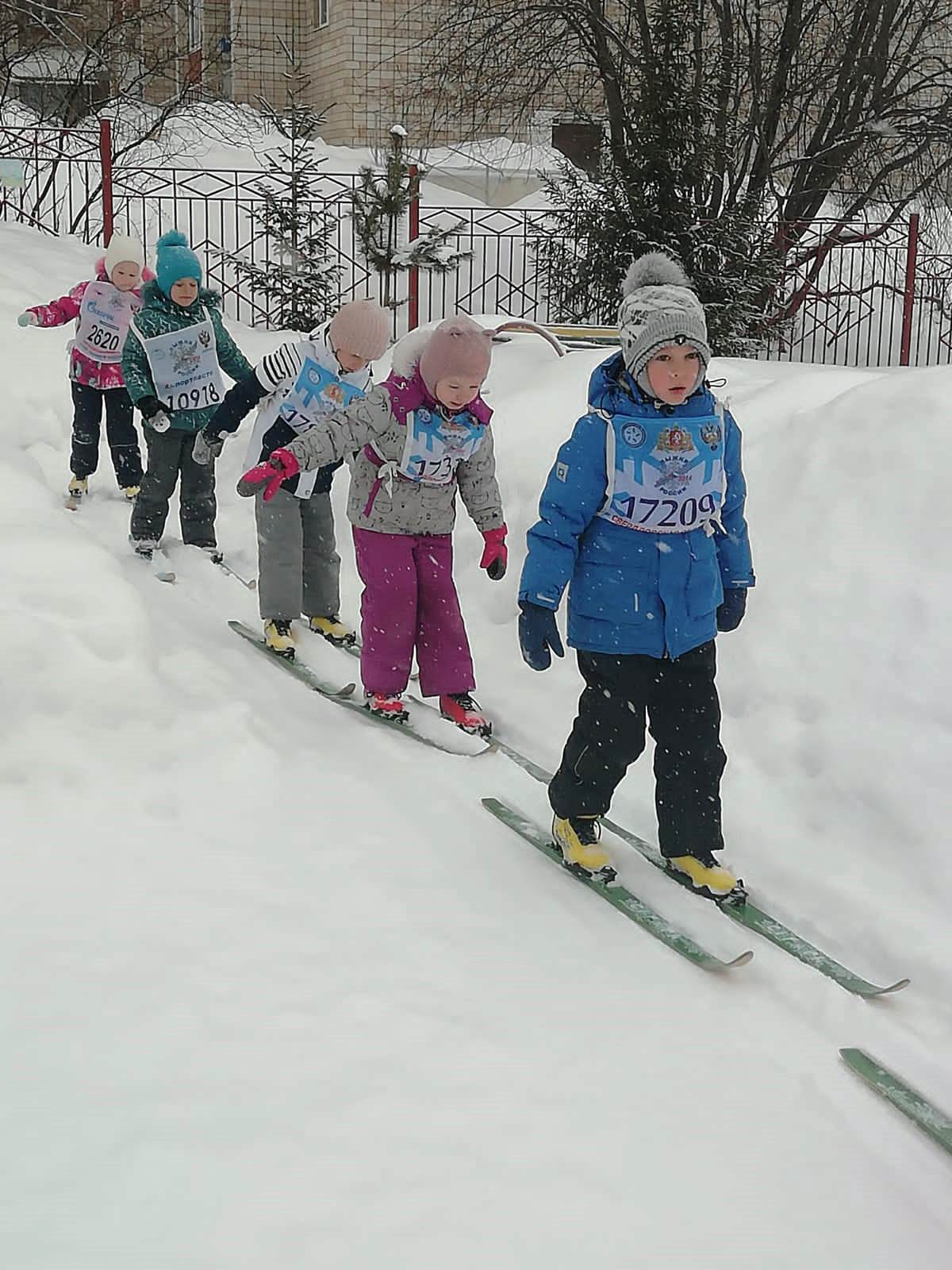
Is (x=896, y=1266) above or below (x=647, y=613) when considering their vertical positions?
below

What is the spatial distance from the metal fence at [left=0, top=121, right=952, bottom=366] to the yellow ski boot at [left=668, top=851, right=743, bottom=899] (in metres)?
9.16

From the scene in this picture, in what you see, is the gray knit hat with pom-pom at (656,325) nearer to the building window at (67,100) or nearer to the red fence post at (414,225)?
the red fence post at (414,225)

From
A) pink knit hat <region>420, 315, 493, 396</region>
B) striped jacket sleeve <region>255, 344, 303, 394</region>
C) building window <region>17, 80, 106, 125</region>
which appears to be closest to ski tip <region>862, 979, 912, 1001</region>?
pink knit hat <region>420, 315, 493, 396</region>

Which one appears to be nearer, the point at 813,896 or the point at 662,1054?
the point at 662,1054

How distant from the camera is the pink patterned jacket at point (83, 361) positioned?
708 centimetres

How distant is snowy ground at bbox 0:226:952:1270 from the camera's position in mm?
2004

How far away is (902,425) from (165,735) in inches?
114

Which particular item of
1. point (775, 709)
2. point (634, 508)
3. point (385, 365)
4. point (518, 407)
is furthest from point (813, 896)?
point (385, 365)

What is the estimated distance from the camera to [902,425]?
469 cm

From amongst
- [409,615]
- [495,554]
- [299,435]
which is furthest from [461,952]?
[299,435]

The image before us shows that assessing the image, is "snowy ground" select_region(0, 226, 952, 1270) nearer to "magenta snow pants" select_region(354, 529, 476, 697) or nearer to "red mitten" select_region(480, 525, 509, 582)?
"magenta snow pants" select_region(354, 529, 476, 697)

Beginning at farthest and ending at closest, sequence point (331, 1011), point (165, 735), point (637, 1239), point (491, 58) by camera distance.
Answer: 1. point (491, 58)
2. point (165, 735)
3. point (331, 1011)
4. point (637, 1239)

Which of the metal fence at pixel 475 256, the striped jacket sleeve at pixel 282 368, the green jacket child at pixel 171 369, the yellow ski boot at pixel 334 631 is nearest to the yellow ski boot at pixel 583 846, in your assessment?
the yellow ski boot at pixel 334 631

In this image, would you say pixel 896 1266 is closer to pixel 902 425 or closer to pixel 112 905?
pixel 112 905
